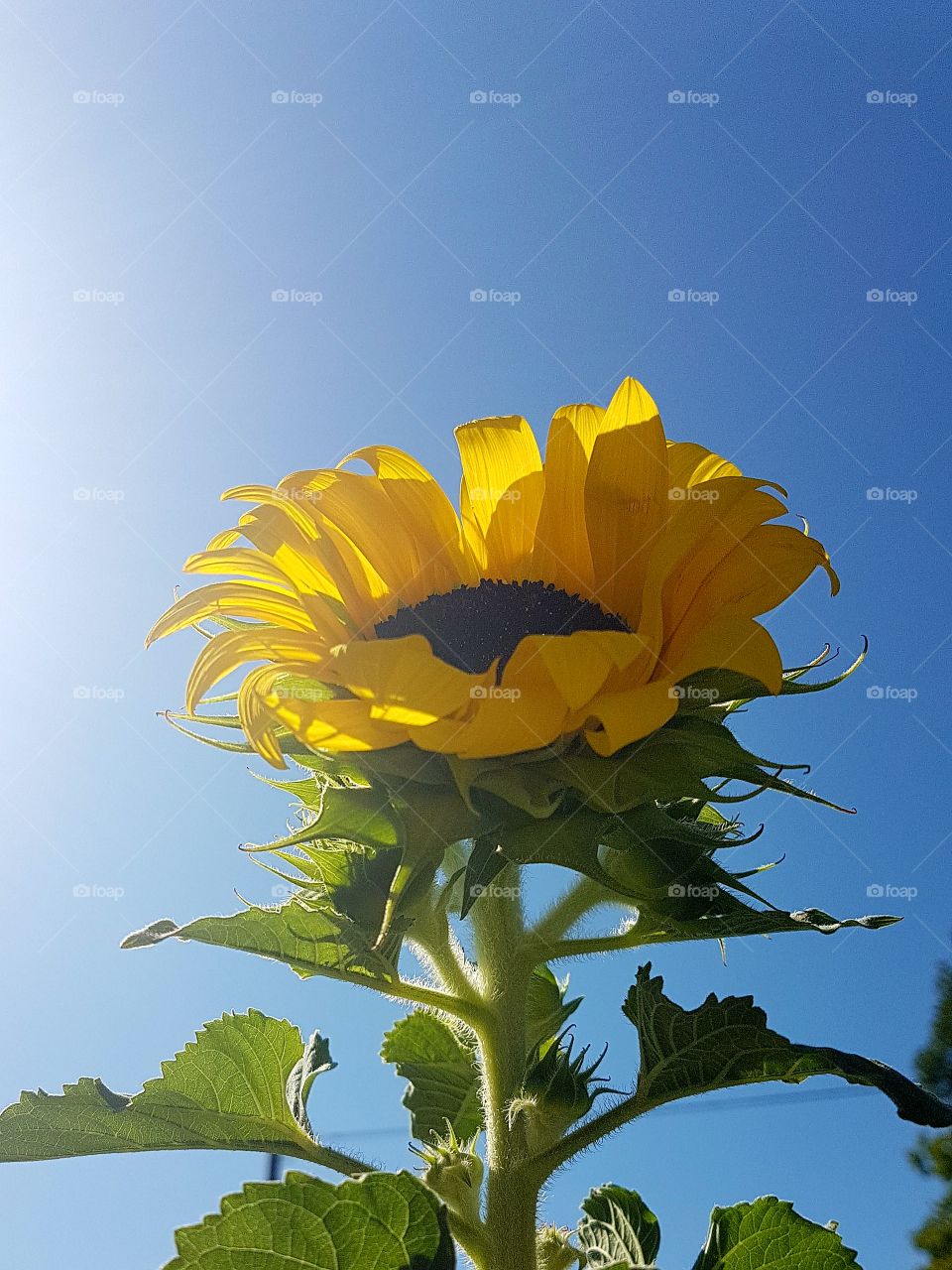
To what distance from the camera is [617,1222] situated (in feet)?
4.33

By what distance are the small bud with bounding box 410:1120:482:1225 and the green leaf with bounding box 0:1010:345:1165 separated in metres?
0.16

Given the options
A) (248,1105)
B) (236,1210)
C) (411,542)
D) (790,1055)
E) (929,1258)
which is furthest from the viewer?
(929,1258)

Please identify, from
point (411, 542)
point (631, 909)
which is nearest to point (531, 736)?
point (631, 909)

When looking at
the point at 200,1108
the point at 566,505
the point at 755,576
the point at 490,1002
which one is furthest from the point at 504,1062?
the point at 566,505

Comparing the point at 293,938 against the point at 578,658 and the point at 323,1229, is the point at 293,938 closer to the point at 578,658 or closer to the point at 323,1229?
the point at 323,1229

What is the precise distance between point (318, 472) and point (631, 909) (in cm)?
64

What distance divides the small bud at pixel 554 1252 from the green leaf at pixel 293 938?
300mm

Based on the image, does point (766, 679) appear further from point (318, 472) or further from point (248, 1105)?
point (248, 1105)

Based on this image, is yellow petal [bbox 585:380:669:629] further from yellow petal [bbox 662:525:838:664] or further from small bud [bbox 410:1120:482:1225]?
small bud [bbox 410:1120:482:1225]

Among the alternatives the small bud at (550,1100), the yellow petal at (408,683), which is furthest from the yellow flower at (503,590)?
the small bud at (550,1100)

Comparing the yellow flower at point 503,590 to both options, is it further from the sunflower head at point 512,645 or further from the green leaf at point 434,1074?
the green leaf at point 434,1074

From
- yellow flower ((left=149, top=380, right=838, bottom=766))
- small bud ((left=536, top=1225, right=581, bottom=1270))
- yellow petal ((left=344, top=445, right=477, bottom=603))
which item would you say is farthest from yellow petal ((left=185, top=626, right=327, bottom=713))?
small bud ((left=536, top=1225, right=581, bottom=1270))

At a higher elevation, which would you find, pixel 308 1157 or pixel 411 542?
pixel 411 542

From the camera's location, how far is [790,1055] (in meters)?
1.11
